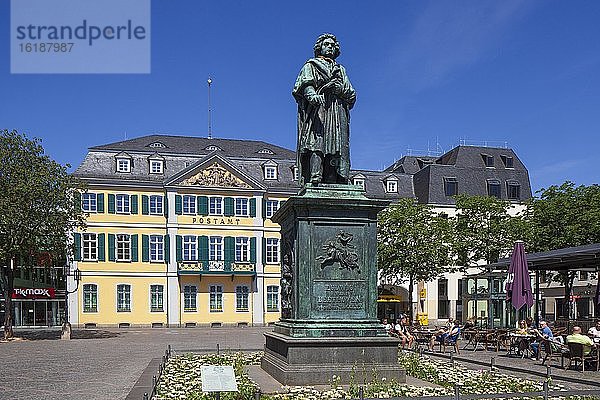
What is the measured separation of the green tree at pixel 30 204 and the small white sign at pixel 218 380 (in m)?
24.8

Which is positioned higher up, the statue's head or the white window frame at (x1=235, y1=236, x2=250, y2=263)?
the statue's head

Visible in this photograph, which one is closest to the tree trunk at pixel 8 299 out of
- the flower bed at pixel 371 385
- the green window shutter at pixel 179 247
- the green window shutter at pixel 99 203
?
the green window shutter at pixel 99 203

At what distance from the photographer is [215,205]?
50.7 metres

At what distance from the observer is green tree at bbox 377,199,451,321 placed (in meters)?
40.7

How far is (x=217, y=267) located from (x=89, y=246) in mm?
8580

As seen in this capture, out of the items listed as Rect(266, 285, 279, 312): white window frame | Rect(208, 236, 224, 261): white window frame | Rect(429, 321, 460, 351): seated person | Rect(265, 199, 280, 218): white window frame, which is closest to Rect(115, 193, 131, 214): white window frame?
Rect(208, 236, 224, 261): white window frame

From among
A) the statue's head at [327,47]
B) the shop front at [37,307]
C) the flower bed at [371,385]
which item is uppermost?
the statue's head at [327,47]

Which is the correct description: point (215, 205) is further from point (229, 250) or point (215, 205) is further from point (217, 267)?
point (217, 267)

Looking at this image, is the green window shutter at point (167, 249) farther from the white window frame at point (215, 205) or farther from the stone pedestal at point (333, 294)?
the stone pedestal at point (333, 294)

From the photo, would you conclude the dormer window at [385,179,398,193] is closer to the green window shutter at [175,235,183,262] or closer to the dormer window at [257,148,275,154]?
the dormer window at [257,148,275,154]

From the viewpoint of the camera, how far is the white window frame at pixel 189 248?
164ft

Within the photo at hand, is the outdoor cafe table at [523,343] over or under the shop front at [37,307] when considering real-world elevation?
over

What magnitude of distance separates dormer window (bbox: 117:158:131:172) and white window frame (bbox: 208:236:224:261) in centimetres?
742

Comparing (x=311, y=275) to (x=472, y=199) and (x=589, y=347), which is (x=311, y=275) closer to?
(x=589, y=347)
